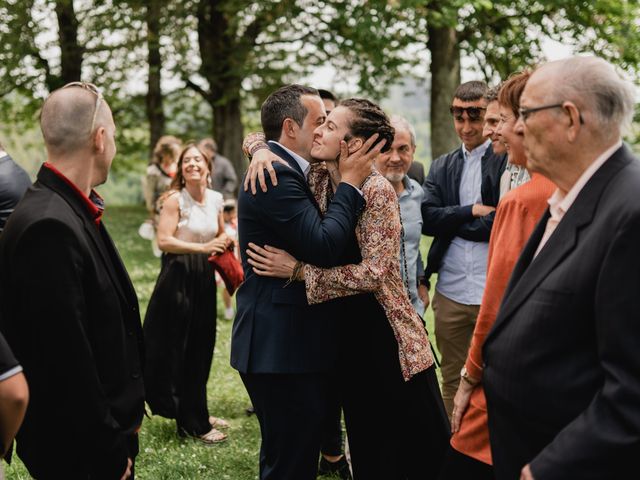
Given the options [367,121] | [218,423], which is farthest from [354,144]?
[218,423]

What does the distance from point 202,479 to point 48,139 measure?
3009 millimetres

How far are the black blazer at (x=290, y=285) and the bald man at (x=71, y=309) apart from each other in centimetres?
72

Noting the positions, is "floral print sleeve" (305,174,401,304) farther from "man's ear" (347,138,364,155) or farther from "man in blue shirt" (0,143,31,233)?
"man in blue shirt" (0,143,31,233)

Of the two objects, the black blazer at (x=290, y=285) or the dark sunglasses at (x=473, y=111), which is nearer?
the black blazer at (x=290, y=285)

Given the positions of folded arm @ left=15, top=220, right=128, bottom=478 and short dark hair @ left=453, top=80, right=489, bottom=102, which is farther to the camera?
short dark hair @ left=453, top=80, right=489, bottom=102

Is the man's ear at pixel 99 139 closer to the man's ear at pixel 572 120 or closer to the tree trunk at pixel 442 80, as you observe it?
the man's ear at pixel 572 120

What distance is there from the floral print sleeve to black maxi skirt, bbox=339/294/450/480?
231 mm

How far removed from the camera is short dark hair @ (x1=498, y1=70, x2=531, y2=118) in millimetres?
3273

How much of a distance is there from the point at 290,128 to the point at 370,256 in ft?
2.57

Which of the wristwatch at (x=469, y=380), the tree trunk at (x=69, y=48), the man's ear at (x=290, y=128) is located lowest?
the wristwatch at (x=469, y=380)

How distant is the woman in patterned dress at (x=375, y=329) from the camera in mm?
3615

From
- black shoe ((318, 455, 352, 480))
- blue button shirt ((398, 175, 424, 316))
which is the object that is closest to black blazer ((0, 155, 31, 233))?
blue button shirt ((398, 175, 424, 316))

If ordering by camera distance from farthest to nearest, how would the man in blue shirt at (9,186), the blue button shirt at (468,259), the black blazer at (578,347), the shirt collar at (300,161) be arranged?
→ 1. the blue button shirt at (468,259)
2. the man in blue shirt at (9,186)
3. the shirt collar at (300,161)
4. the black blazer at (578,347)

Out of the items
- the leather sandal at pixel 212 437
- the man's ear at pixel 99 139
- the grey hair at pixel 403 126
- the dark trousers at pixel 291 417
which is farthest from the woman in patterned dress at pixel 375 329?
the leather sandal at pixel 212 437
